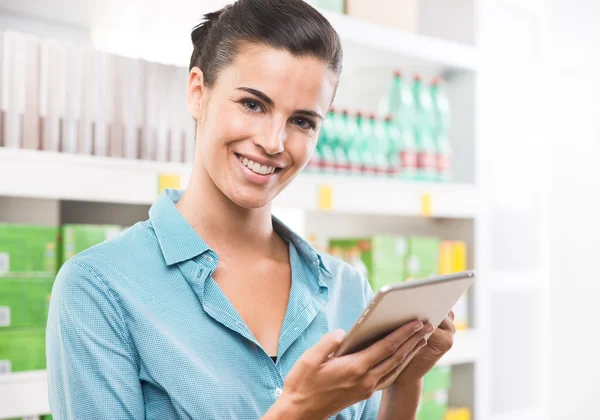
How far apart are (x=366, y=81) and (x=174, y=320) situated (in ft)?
7.52

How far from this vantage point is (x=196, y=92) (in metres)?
1.25

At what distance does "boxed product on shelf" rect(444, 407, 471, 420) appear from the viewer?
2.99 m

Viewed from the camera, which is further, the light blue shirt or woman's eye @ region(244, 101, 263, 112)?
woman's eye @ region(244, 101, 263, 112)

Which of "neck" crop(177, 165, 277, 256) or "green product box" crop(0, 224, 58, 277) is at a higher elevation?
"neck" crop(177, 165, 277, 256)

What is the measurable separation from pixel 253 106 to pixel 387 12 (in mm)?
1804

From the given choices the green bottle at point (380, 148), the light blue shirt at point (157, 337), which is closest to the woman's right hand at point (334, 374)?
the light blue shirt at point (157, 337)

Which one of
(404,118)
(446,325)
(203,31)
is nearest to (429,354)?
(446,325)

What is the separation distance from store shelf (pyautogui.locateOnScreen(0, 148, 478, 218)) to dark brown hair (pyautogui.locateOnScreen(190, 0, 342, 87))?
794 millimetres

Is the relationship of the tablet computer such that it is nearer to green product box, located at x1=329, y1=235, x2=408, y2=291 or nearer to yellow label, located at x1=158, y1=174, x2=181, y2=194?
yellow label, located at x1=158, y1=174, x2=181, y2=194

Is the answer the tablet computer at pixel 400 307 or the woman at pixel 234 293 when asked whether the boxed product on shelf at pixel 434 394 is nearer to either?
the woman at pixel 234 293

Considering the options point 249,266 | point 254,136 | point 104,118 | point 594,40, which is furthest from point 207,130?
point 594,40

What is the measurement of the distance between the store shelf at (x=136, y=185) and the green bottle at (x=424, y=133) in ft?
0.28

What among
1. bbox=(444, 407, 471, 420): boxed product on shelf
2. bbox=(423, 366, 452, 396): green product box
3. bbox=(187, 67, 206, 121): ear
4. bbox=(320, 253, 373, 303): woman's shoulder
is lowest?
bbox=(444, 407, 471, 420): boxed product on shelf

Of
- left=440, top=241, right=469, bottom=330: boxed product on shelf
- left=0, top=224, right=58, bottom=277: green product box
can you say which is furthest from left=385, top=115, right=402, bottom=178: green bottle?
left=0, top=224, right=58, bottom=277: green product box
